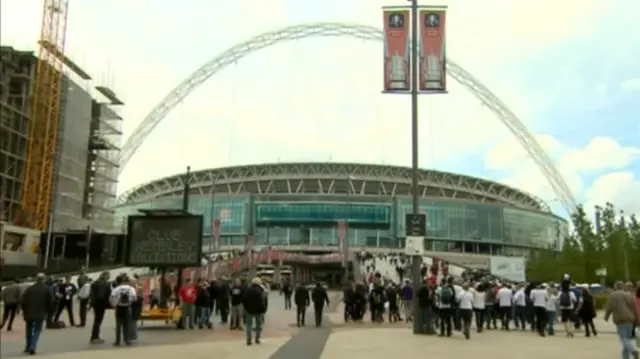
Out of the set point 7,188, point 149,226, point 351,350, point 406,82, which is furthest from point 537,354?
point 7,188

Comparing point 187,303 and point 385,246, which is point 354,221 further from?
point 187,303

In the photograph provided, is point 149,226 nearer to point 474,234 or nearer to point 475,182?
point 474,234

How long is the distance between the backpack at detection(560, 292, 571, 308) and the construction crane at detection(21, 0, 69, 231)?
6764 cm

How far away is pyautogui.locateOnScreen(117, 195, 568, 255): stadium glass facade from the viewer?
395 feet

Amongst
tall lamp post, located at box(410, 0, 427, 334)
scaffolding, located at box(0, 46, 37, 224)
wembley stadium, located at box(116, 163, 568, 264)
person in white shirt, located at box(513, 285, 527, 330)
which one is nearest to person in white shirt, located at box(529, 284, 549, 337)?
person in white shirt, located at box(513, 285, 527, 330)

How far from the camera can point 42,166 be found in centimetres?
7919

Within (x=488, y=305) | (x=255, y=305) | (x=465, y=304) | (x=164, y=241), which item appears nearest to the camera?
(x=255, y=305)

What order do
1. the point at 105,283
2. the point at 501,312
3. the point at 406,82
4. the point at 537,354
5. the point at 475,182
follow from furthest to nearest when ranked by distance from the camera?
the point at 475,182, the point at 501,312, the point at 406,82, the point at 105,283, the point at 537,354

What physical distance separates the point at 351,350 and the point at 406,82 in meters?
9.50

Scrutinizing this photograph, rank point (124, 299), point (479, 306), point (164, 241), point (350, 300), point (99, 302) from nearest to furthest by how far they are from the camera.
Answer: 1. point (124, 299)
2. point (99, 302)
3. point (164, 241)
4. point (479, 306)
5. point (350, 300)

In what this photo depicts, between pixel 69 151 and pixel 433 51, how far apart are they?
72.1m

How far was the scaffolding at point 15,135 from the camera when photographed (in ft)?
242

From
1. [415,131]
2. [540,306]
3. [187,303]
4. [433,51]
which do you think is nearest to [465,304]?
[540,306]

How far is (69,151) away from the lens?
3300 inches
